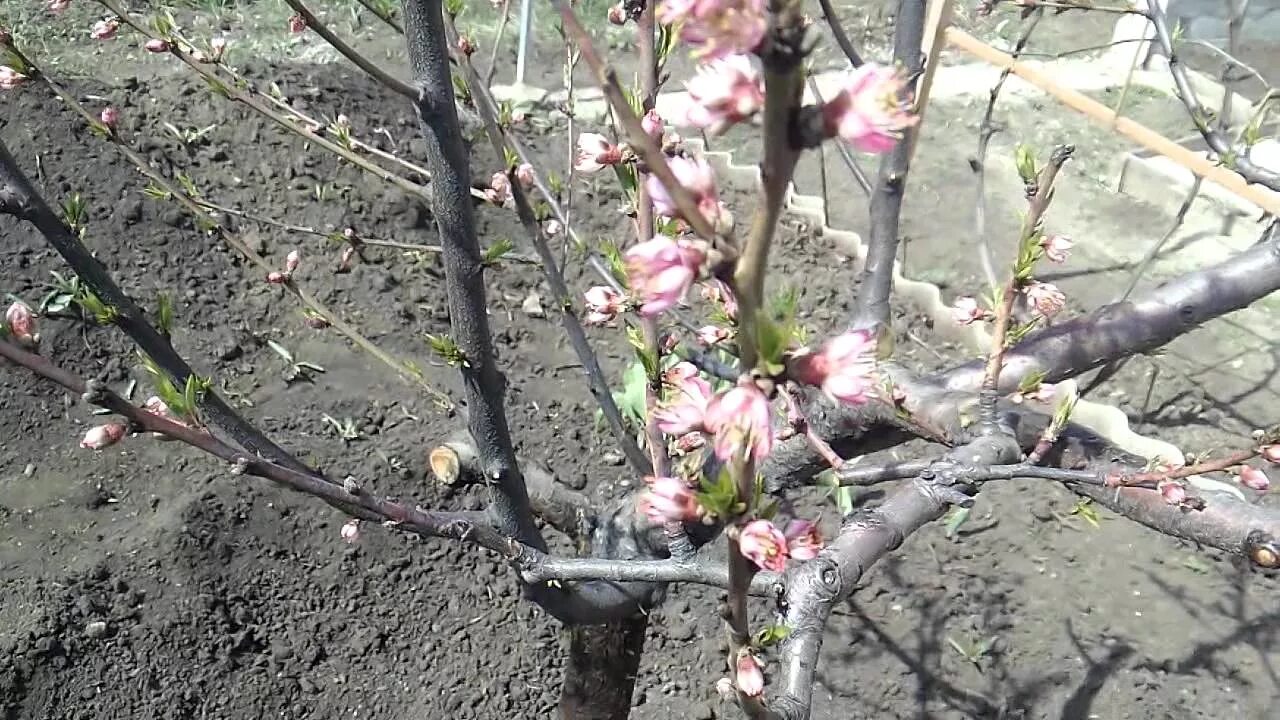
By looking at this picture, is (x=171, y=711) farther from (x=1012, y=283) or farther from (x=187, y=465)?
(x=1012, y=283)

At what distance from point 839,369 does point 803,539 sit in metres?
0.18

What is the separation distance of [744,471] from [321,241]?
138 inches

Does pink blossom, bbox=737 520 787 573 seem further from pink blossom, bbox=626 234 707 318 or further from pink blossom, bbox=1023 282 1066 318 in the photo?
pink blossom, bbox=1023 282 1066 318

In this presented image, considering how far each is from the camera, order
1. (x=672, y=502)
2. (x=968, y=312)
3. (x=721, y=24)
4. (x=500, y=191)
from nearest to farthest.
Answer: (x=721, y=24)
(x=672, y=502)
(x=968, y=312)
(x=500, y=191)

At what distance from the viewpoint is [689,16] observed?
1.34ft

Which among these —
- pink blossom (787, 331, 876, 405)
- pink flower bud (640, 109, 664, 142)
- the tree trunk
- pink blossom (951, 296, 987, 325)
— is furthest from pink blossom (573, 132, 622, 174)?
the tree trunk

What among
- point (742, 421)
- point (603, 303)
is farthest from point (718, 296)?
point (742, 421)

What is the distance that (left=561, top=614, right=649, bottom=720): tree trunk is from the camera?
5.91 ft

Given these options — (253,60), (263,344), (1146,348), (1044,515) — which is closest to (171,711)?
(263,344)

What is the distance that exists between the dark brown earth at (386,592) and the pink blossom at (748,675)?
5.39 feet

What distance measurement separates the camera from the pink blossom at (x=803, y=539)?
0.66 m

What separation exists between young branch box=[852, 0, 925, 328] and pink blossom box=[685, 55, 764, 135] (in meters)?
1.12

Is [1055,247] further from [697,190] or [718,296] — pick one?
[697,190]

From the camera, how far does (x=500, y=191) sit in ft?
5.24
